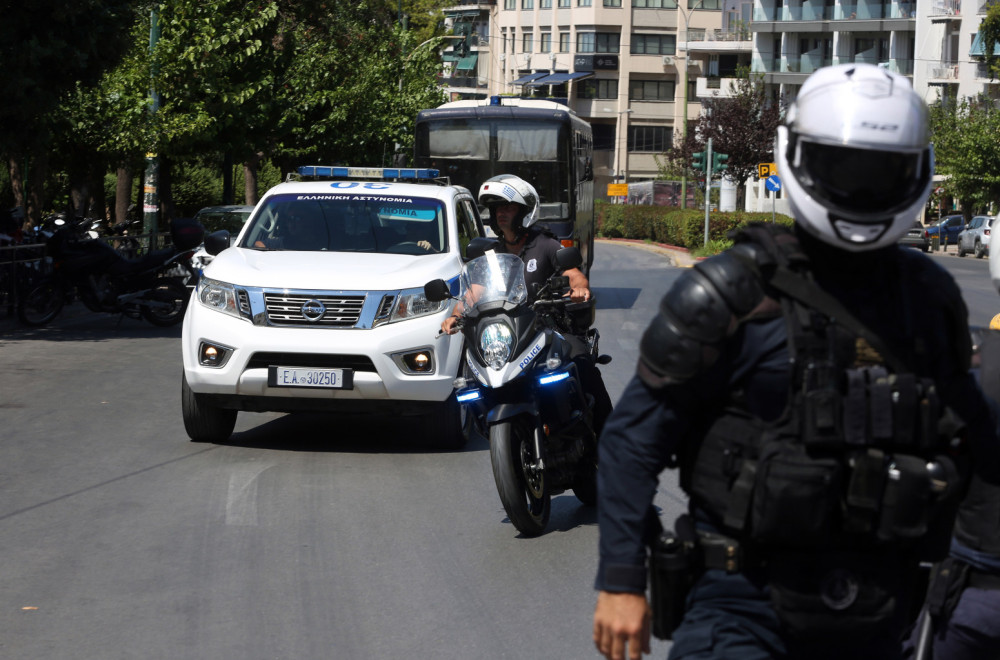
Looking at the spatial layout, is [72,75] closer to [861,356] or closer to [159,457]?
[159,457]

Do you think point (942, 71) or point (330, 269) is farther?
point (942, 71)

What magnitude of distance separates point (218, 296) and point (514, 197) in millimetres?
2734

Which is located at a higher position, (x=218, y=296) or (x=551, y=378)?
(x=218, y=296)

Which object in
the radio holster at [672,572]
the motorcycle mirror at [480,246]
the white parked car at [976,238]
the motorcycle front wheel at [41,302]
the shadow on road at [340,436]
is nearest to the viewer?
the radio holster at [672,572]

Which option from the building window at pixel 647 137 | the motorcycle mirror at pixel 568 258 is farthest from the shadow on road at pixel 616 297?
the building window at pixel 647 137

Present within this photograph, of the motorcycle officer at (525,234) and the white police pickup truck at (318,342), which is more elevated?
the motorcycle officer at (525,234)

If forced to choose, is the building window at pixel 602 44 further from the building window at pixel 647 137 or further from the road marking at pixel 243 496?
the road marking at pixel 243 496

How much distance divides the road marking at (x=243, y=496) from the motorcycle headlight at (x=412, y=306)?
4.23 ft

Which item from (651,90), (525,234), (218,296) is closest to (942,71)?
(651,90)

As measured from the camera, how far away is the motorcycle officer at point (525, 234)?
24.7 feet

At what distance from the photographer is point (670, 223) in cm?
5500

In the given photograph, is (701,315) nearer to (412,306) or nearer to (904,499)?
(904,499)

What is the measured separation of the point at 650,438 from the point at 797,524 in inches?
12.6

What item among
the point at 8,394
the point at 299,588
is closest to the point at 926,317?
the point at 299,588
